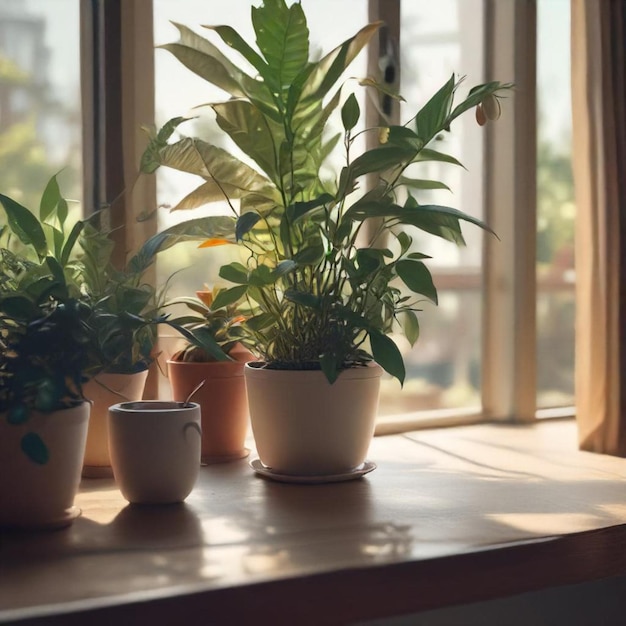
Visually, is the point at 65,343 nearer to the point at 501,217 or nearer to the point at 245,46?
the point at 245,46

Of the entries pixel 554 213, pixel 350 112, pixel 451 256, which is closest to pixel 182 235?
pixel 350 112

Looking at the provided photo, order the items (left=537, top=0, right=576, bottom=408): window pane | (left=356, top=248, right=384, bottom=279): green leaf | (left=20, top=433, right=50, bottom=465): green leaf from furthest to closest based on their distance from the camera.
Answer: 1. (left=537, top=0, right=576, bottom=408): window pane
2. (left=356, top=248, right=384, bottom=279): green leaf
3. (left=20, top=433, right=50, bottom=465): green leaf

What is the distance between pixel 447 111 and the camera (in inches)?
51.1

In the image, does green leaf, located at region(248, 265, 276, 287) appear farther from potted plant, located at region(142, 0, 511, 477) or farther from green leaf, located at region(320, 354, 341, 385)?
green leaf, located at region(320, 354, 341, 385)

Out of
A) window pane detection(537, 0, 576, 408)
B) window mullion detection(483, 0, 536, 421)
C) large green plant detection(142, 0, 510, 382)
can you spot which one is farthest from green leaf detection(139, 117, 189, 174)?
window pane detection(537, 0, 576, 408)

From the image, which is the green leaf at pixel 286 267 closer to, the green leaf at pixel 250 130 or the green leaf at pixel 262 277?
the green leaf at pixel 262 277

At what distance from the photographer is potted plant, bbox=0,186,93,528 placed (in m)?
1.01

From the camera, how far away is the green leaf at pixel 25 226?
3.96 feet

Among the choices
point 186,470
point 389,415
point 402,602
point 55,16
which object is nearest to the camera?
point 402,602

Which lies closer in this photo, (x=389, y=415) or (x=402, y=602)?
(x=402, y=602)

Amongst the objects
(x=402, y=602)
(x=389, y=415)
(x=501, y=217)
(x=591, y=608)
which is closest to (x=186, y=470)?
(x=402, y=602)

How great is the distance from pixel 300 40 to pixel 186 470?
25.2 inches

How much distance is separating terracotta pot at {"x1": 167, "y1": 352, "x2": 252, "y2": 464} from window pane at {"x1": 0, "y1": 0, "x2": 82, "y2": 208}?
0.38m

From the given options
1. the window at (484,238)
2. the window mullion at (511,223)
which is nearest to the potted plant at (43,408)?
the window at (484,238)
